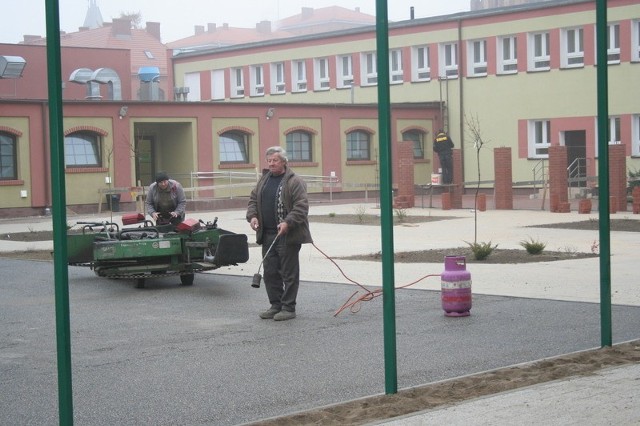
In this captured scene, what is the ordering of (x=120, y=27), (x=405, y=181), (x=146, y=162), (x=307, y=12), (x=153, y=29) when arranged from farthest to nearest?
(x=307, y=12) → (x=153, y=29) → (x=120, y=27) → (x=146, y=162) → (x=405, y=181)

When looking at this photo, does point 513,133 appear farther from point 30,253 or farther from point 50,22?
point 50,22

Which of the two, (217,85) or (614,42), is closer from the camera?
(614,42)

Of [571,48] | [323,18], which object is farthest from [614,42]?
[323,18]

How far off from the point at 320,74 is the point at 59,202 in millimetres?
51649

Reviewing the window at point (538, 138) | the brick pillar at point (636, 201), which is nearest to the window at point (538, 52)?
the window at point (538, 138)

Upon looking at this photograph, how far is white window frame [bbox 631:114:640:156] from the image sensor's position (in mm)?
44562

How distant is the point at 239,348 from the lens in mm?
10469

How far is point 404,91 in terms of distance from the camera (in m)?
53.2

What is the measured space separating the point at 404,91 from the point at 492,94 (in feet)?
18.5

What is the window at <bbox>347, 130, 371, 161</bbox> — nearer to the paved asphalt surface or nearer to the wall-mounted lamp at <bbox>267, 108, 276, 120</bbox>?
the wall-mounted lamp at <bbox>267, 108, 276, 120</bbox>

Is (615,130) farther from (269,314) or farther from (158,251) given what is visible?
(269,314)

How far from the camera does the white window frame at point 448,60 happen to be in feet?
167

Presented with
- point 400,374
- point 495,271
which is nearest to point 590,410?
point 400,374

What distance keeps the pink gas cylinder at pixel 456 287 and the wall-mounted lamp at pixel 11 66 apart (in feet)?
116
